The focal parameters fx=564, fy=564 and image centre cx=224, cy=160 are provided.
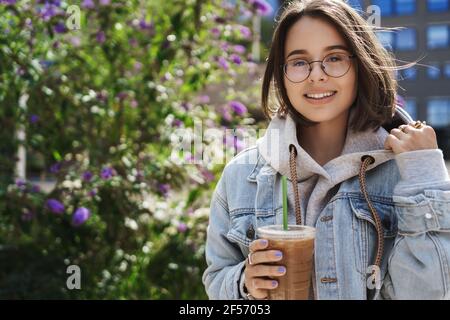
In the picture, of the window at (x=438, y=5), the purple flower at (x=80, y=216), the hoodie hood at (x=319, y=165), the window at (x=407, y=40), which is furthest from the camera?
the window at (x=438, y=5)

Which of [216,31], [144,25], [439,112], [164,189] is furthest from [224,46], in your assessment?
[439,112]

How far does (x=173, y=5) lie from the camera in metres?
3.56

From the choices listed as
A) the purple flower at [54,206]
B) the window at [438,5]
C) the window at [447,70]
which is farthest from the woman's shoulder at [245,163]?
the window at [447,70]

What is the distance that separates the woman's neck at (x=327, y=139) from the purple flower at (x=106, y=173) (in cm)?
167

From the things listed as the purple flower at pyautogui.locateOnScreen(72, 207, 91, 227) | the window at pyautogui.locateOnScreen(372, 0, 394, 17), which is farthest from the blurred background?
the window at pyautogui.locateOnScreen(372, 0, 394, 17)

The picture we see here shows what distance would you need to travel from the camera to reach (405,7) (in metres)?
4.57

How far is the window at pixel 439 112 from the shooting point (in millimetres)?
9424

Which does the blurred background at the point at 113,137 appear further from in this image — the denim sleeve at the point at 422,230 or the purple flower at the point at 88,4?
the denim sleeve at the point at 422,230

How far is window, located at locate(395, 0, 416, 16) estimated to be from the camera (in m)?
4.41

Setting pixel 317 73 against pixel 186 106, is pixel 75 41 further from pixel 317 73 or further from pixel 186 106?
pixel 317 73

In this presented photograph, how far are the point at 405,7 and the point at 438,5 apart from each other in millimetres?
441
